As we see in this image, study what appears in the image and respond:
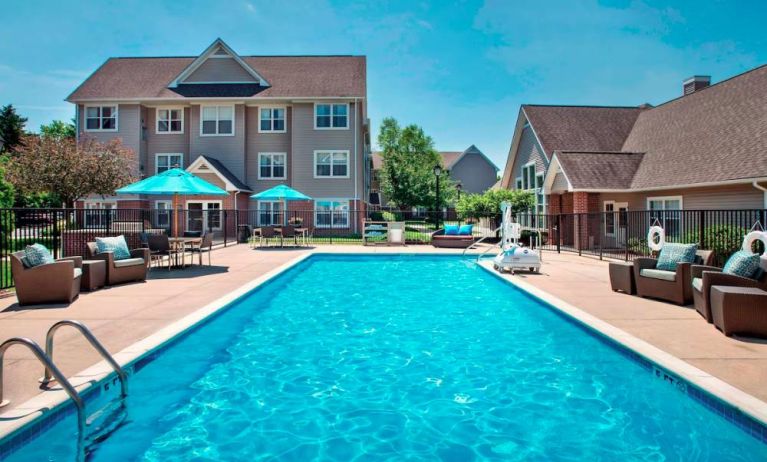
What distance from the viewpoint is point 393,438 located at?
3590 mm

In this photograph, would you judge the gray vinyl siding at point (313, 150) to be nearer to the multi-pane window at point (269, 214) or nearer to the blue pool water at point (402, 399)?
the multi-pane window at point (269, 214)

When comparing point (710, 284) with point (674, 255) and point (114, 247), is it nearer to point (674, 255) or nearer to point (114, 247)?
point (674, 255)

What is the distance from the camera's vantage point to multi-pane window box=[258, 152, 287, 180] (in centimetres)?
2678

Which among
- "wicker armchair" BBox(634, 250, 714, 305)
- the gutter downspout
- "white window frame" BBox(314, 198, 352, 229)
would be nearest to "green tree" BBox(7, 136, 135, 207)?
"white window frame" BBox(314, 198, 352, 229)

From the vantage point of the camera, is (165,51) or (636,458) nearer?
(636,458)

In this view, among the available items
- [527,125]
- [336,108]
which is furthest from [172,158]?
[527,125]

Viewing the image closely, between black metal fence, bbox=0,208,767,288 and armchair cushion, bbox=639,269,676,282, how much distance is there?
12.1ft

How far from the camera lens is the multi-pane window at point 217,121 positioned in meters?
26.4

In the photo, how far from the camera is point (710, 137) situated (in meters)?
16.0

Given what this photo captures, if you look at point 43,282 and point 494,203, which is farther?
point 494,203

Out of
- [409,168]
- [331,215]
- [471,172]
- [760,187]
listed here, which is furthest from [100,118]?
[471,172]

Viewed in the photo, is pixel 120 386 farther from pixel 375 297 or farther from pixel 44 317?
pixel 375 297

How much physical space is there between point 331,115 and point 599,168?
15184 millimetres

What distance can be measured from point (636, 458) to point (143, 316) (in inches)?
240
